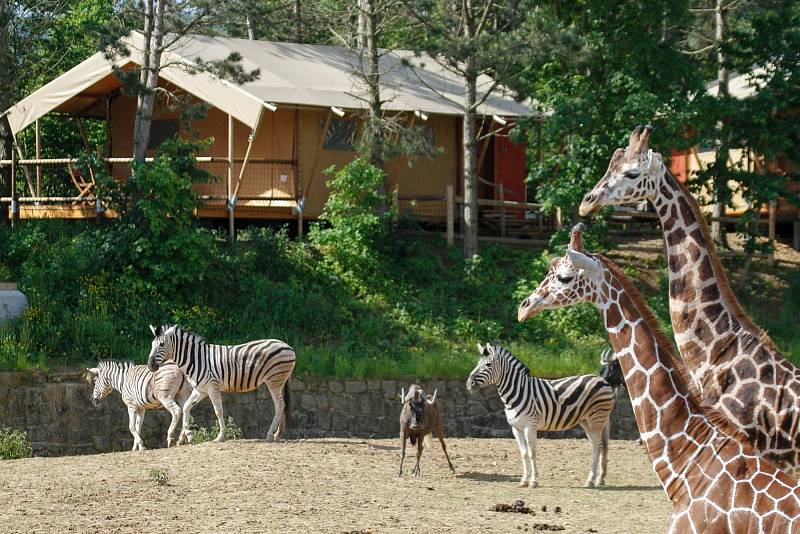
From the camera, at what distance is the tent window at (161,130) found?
29984 millimetres

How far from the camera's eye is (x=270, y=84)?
90.4ft

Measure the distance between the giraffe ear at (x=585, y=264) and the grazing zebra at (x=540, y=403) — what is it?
21.7ft

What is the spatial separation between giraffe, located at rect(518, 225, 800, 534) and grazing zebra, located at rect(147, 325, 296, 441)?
9.20 m

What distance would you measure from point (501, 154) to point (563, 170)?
6.46 metres

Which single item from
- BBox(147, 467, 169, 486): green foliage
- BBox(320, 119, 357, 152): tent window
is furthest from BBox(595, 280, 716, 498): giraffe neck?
BBox(320, 119, 357, 152): tent window

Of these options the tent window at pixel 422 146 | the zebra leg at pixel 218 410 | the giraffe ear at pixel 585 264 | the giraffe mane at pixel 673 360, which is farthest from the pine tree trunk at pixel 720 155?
the giraffe mane at pixel 673 360

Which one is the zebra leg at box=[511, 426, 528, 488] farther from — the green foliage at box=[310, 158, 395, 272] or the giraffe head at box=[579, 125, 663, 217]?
the green foliage at box=[310, 158, 395, 272]

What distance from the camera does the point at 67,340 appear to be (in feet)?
68.8

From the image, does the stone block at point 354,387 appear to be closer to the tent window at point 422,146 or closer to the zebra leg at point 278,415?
the zebra leg at point 278,415

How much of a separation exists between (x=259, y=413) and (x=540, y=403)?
6.86 m

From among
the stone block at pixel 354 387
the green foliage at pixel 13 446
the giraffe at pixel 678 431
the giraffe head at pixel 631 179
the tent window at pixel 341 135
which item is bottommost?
the green foliage at pixel 13 446

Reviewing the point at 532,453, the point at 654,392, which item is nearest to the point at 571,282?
the point at 654,392

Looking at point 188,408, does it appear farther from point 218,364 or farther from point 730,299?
point 730,299

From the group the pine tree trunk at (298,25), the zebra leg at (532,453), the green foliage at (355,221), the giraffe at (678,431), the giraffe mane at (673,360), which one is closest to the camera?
the giraffe at (678,431)
